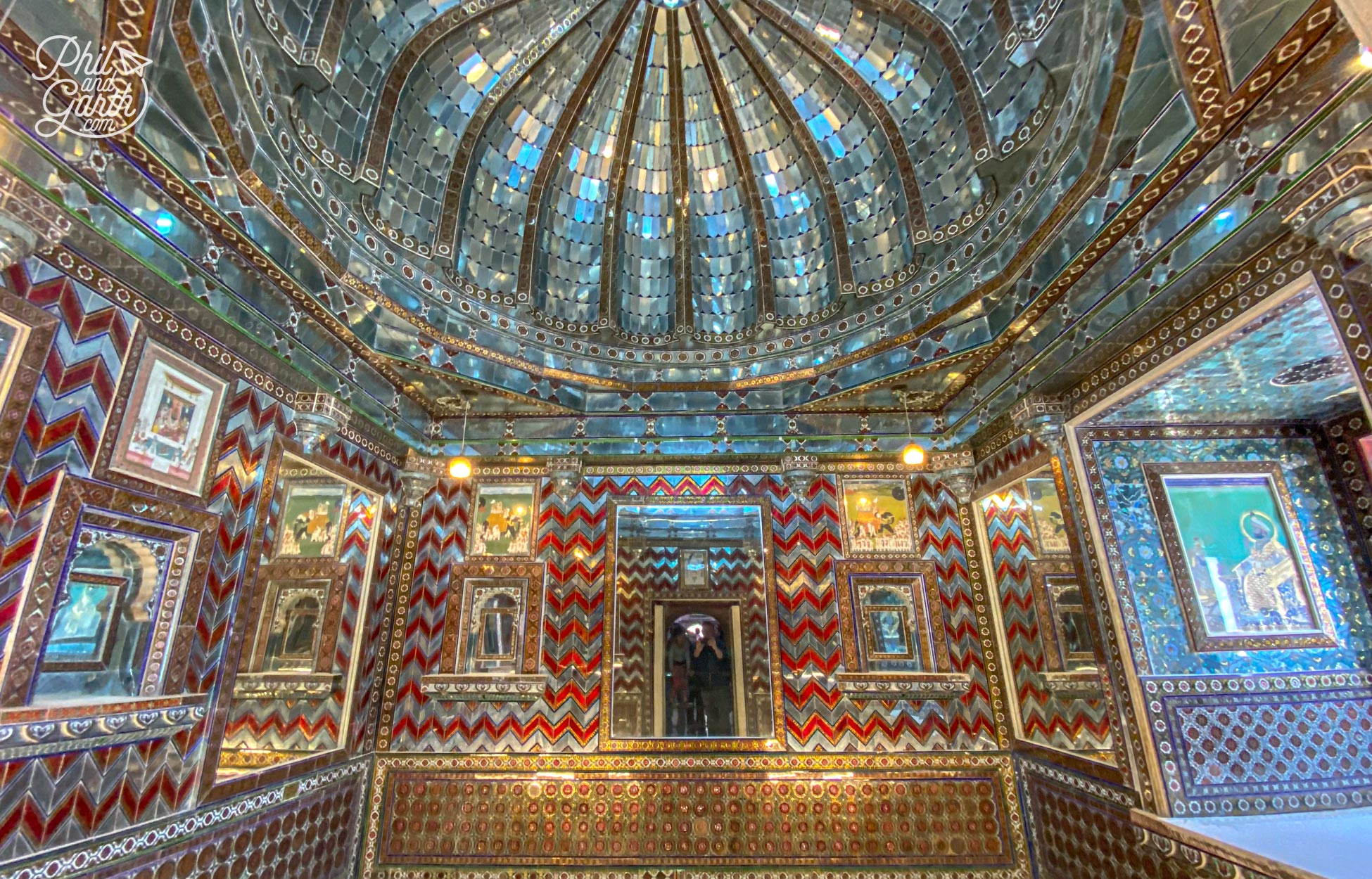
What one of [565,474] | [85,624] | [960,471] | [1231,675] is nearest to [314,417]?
[85,624]

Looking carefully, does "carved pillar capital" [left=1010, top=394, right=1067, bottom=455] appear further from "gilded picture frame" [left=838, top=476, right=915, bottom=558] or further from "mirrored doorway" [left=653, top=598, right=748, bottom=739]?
"mirrored doorway" [left=653, top=598, right=748, bottom=739]

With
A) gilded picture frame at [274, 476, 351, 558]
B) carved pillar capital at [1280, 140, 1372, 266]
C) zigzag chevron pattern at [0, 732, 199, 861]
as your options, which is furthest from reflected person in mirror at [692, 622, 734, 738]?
carved pillar capital at [1280, 140, 1372, 266]

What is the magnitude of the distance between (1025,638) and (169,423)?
383 inches

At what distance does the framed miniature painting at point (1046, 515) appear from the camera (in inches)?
300

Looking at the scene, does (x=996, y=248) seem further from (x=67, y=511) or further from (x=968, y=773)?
(x=67, y=511)

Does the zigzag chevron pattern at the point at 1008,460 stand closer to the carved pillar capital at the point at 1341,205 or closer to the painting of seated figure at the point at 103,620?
the carved pillar capital at the point at 1341,205

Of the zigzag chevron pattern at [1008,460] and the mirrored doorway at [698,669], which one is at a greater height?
the zigzag chevron pattern at [1008,460]

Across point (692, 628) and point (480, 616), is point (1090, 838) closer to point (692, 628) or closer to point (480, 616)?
point (692, 628)

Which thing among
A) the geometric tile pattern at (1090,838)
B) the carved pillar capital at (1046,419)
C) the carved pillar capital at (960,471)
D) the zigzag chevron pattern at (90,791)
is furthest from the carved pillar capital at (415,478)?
the geometric tile pattern at (1090,838)

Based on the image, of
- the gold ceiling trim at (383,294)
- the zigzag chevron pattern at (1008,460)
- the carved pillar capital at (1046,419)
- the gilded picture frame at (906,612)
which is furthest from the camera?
the gilded picture frame at (906,612)

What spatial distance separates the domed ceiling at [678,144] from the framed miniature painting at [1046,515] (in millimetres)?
3040

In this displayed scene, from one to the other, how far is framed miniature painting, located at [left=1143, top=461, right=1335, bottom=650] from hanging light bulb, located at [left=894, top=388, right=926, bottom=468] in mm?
2358

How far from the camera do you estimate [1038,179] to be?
6.24 meters

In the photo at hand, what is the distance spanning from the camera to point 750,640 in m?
9.38
